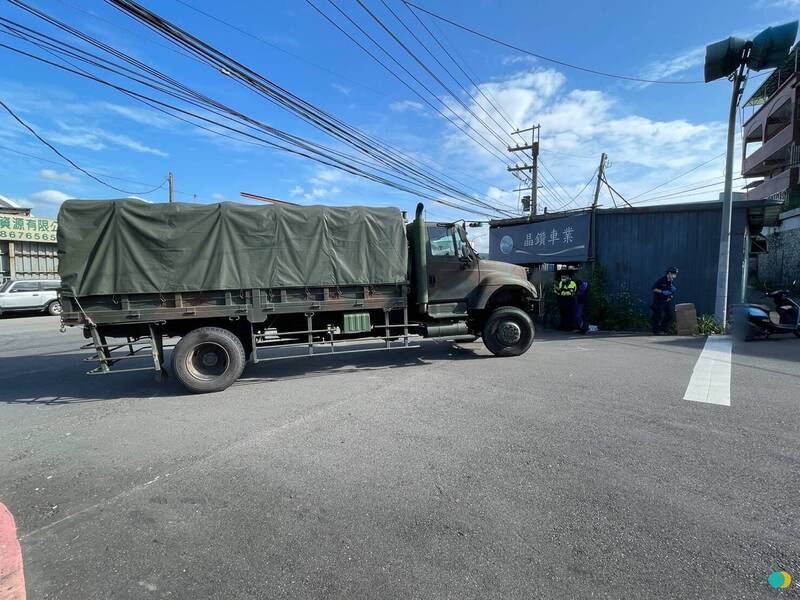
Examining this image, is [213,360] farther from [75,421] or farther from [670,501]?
[670,501]

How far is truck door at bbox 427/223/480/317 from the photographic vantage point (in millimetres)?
7742

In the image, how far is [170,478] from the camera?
11.3 ft

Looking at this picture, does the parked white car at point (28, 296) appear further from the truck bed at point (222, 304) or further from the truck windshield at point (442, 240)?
the truck windshield at point (442, 240)

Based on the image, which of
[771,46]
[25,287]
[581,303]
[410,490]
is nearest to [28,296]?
[25,287]

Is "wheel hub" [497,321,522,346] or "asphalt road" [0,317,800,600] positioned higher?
"wheel hub" [497,321,522,346]

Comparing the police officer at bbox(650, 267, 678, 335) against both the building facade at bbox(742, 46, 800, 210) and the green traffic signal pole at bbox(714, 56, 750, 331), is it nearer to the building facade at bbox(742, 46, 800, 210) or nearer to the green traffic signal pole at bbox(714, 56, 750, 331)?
the green traffic signal pole at bbox(714, 56, 750, 331)

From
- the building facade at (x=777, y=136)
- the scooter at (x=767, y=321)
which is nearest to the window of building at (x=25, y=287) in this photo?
the scooter at (x=767, y=321)

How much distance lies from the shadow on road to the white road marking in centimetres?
346

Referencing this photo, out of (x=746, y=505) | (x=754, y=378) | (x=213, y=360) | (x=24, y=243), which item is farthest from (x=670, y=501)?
(x=24, y=243)

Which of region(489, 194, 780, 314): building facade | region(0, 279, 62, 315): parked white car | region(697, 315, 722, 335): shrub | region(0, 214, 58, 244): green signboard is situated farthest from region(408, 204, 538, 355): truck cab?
region(0, 214, 58, 244): green signboard

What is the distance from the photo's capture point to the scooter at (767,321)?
31.1 ft

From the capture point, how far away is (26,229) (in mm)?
21688

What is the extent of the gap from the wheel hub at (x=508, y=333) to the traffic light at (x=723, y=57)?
29.5ft

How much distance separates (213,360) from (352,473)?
3.80 metres
